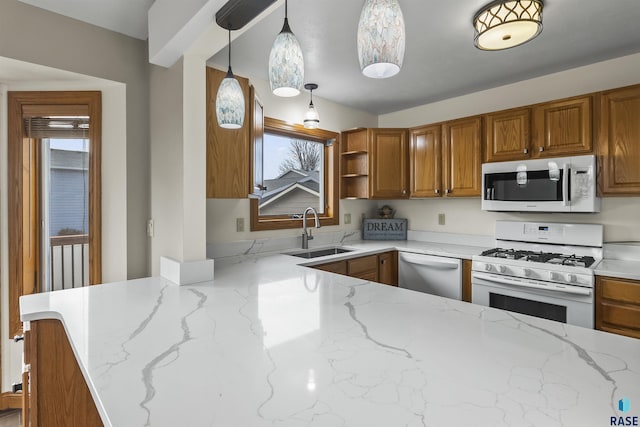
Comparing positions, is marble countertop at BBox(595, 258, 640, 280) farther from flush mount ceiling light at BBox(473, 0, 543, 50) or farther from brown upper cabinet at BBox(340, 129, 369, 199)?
brown upper cabinet at BBox(340, 129, 369, 199)

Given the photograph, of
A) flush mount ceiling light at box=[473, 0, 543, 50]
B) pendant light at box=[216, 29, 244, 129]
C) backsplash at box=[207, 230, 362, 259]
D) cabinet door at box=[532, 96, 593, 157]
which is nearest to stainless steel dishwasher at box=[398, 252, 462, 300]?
backsplash at box=[207, 230, 362, 259]

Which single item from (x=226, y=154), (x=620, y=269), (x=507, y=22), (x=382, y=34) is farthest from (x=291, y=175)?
(x=620, y=269)

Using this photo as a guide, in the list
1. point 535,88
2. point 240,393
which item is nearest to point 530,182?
point 535,88

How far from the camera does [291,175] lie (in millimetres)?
3197

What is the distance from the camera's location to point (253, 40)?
208cm

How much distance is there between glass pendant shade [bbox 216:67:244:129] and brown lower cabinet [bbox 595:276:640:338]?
239cm

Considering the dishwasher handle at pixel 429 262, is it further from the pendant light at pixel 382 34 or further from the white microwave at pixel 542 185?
the pendant light at pixel 382 34

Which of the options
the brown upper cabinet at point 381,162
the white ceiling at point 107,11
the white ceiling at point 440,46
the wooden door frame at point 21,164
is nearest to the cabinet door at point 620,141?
the white ceiling at point 440,46

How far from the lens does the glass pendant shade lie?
1377mm

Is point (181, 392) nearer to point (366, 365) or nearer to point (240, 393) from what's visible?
point (240, 393)

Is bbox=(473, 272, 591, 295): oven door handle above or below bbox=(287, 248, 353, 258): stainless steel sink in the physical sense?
below

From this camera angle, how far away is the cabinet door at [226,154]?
1.89 m

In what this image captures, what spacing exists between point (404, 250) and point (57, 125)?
287 centimetres

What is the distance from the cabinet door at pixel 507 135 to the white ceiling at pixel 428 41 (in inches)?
14.1
